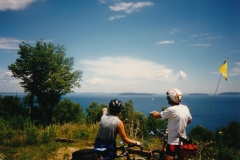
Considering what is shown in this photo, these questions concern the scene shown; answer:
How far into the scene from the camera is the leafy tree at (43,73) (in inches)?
1099

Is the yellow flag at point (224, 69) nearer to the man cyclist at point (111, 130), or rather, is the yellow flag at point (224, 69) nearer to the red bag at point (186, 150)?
the red bag at point (186, 150)

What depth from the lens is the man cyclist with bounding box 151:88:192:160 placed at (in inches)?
132

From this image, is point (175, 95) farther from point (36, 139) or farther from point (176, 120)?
point (36, 139)

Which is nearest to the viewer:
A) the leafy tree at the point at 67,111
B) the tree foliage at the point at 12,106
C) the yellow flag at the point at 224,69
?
the yellow flag at the point at 224,69

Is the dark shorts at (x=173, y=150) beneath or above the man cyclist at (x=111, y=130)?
beneath

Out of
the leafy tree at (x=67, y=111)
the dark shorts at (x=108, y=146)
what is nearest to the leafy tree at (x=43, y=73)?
the leafy tree at (x=67, y=111)

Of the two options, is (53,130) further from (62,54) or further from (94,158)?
(62,54)

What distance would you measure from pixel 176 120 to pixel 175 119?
0.03 meters

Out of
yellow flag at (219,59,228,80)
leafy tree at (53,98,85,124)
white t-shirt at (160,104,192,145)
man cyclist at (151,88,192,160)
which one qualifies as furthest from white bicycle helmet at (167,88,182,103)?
leafy tree at (53,98,85,124)

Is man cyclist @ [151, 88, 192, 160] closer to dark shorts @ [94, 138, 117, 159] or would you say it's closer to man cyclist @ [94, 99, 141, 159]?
man cyclist @ [94, 99, 141, 159]

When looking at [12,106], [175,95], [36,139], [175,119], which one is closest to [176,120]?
[175,119]

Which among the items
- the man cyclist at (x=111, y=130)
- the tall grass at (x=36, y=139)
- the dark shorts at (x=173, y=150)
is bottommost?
the tall grass at (x=36, y=139)

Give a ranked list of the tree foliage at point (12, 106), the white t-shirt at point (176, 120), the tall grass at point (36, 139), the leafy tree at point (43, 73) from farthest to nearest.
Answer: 1. the tree foliage at point (12, 106)
2. the leafy tree at point (43, 73)
3. the tall grass at point (36, 139)
4. the white t-shirt at point (176, 120)

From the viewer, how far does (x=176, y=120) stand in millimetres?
3379
